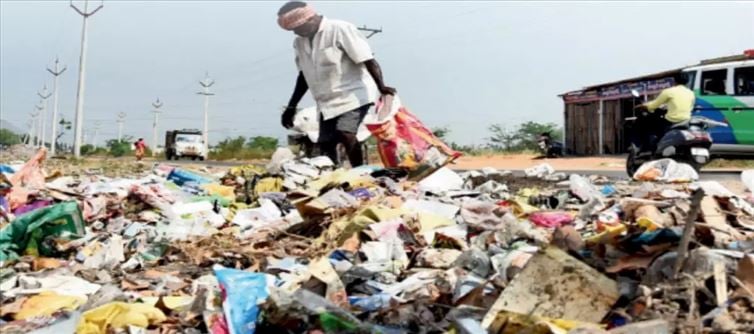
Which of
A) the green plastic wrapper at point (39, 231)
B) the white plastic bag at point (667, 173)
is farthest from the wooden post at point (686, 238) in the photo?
the white plastic bag at point (667, 173)

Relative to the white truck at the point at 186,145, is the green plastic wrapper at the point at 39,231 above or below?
below

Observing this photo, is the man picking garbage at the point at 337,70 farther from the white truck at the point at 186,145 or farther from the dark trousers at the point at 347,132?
the white truck at the point at 186,145

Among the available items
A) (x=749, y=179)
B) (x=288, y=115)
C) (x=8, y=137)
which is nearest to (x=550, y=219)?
(x=749, y=179)

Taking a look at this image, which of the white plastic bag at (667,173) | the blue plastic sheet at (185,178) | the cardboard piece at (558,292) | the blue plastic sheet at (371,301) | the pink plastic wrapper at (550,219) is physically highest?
the white plastic bag at (667,173)

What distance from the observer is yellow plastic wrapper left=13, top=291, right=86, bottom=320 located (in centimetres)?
233

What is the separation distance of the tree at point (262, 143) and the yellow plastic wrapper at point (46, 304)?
3663 cm

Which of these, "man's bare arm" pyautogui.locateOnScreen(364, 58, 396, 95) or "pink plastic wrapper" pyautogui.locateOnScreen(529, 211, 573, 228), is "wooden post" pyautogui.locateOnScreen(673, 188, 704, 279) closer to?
"pink plastic wrapper" pyautogui.locateOnScreen(529, 211, 573, 228)

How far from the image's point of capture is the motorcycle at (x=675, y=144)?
7699 mm

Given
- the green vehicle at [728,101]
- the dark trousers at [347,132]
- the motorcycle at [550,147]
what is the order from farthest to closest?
the motorcycle at [550,147], the green vehicle at [728,101], the dark trousers at [347,132]

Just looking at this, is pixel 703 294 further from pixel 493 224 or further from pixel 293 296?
pixel 493 224

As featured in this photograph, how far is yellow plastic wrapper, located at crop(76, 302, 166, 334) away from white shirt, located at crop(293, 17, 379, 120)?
331 cm

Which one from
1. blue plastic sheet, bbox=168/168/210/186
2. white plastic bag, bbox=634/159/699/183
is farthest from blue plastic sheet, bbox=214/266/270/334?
white plastic bag, bbox=634/159/699/183

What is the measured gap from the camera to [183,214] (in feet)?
13.6

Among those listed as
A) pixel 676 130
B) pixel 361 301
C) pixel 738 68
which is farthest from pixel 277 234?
pixel 738 68
